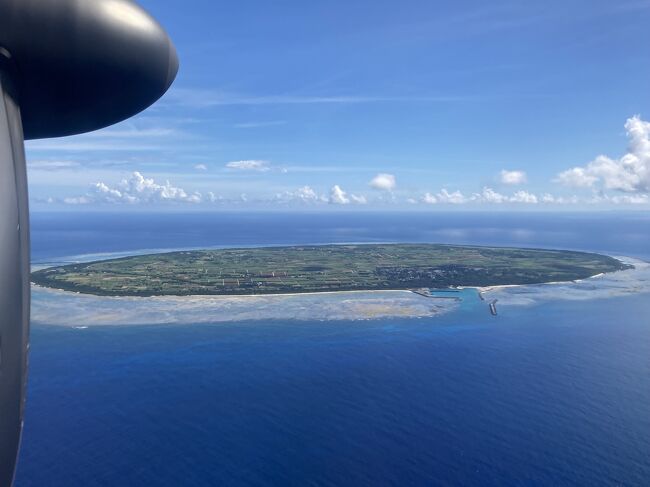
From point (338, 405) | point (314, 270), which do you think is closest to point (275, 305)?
point (314, 270)

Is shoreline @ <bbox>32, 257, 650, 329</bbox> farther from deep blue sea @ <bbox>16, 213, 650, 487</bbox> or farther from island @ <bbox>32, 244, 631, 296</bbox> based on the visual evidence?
island @ <bbox>32, 244, 631, 296</bbox>

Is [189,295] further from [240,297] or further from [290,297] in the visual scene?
[290,297]

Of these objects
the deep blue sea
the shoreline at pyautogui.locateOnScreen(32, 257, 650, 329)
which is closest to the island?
the shoreline at pyautogui.locateOnScreen(32, 257, 650, 329)

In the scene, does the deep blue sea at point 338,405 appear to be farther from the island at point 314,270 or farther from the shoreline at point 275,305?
the island at point 314,270

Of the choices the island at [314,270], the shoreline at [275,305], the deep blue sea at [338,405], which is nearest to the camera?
the deep blue sea at [338,405]

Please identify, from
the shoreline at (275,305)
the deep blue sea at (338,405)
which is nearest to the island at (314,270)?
the shoreline at (275,305)

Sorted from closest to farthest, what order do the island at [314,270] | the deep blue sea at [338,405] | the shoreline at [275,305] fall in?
the deep blue sea at [338,405], the shoreline at [275,305], the island at [314,270]
